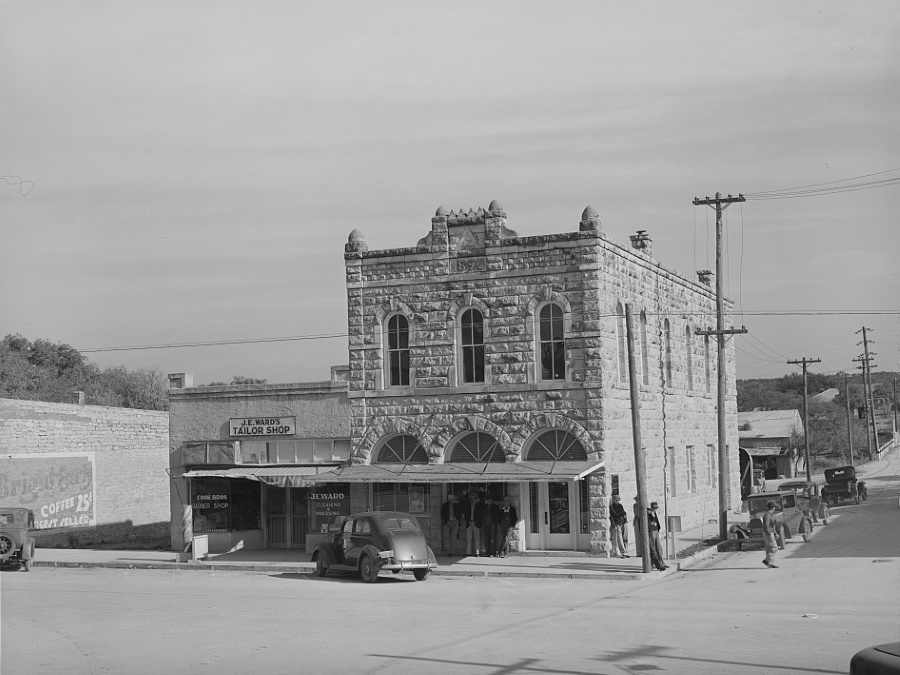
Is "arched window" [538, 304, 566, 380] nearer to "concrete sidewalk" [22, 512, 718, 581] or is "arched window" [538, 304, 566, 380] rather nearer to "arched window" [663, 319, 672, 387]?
"concrete sidewalk" [22, 512, 718, 581]

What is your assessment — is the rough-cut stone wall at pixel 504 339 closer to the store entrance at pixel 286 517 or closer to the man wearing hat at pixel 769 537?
the store entrance at pixel 286 517

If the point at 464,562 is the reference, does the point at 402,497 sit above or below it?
above

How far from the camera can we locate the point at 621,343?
30203mm

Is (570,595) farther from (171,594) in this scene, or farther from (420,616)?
(171,594)

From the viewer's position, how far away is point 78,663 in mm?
14352

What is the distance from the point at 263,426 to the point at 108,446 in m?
14.1

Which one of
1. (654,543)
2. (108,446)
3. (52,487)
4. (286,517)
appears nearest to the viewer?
(654,543)

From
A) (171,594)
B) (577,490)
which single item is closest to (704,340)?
(577,490)

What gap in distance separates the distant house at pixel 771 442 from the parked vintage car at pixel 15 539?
177ft

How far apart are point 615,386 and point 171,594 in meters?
12.7

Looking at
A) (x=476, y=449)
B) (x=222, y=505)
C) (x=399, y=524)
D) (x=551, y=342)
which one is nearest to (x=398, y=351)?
(x=476, y=449)

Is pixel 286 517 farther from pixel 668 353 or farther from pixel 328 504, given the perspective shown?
pixel 668 353

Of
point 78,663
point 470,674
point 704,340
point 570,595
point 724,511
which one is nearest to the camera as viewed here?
point 470,674

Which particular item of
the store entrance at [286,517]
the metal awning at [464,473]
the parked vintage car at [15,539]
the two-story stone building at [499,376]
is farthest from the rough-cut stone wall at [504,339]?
the parked vintage car at [15,539]
